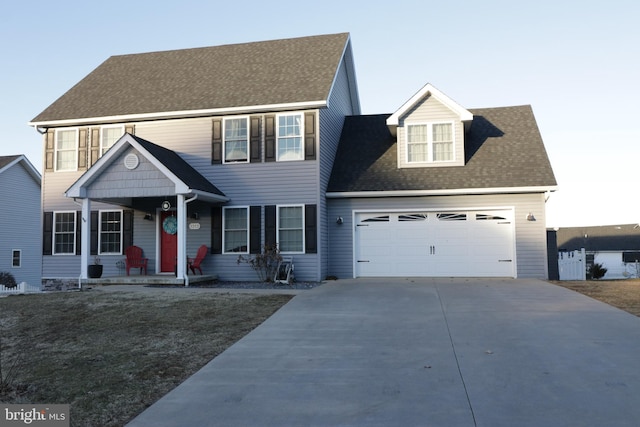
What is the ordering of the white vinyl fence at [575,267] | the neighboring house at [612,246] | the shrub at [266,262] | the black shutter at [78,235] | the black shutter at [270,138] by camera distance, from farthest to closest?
the neighboring house at [612,246] → the white vinyl fence at [575,267] → the black shutter at [78,235] → the black shutter at [270,138] → the shrub at [266,262]

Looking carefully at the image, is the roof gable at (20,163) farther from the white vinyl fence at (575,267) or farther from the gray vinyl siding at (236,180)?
the white vinyl fence at (575,267)

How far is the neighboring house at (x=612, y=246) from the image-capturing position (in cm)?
4078

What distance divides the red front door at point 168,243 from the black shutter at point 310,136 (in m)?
4.65

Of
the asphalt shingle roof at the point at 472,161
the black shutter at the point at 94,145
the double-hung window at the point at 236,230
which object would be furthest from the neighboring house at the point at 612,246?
the black shutter at the point at 94,145

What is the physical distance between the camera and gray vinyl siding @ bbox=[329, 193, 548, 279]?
15.1 meters

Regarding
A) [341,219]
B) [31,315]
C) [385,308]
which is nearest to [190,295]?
[31,315]

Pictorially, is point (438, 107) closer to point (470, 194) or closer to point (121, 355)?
point (470, 194)

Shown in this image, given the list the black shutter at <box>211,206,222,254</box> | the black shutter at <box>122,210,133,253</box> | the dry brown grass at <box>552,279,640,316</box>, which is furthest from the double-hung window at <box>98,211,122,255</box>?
the dry brown grass at <box>552,279,640,316</box>

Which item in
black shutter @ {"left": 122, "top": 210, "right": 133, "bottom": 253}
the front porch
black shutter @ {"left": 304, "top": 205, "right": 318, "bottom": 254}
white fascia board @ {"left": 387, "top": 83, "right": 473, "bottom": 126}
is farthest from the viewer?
black shutter @ {"left": 122, "top": 210, "right": 133, "bottom": 253}

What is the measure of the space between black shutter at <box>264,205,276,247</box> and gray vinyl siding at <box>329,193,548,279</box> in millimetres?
1890

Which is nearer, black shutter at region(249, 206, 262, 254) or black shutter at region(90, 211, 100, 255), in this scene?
black shutter at region(249, 206, 262, 254)

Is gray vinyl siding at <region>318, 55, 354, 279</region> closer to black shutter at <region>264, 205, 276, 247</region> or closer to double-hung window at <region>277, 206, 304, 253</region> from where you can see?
double-hung window at <region>277, 206, 304, 253</region>

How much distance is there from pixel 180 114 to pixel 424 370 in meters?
12.4

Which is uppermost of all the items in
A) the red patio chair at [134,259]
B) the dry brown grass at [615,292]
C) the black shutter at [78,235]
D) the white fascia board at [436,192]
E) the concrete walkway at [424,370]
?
the white fascia board at [436,192]
